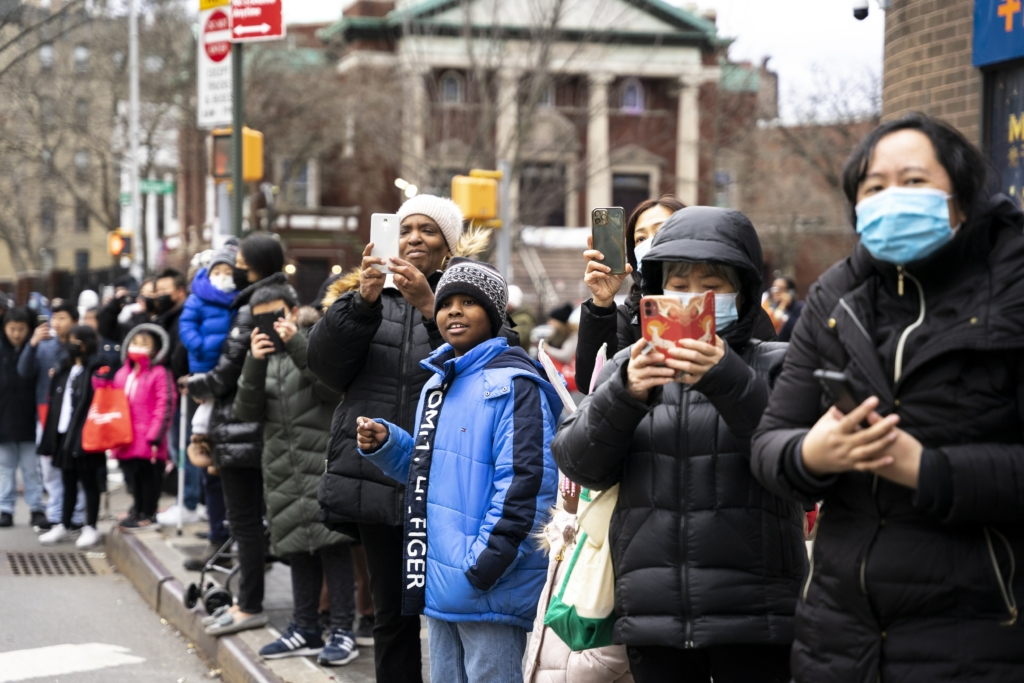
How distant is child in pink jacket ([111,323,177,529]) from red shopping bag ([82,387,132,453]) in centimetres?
10

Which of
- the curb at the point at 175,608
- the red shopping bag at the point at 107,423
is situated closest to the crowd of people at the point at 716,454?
the curb at the point at 175,608

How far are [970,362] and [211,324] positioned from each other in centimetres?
670

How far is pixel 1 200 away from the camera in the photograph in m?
34.2

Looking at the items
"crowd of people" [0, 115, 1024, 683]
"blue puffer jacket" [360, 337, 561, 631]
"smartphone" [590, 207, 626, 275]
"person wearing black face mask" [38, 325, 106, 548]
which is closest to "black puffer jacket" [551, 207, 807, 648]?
"crowd of people" [0, 115, 1024, 683]

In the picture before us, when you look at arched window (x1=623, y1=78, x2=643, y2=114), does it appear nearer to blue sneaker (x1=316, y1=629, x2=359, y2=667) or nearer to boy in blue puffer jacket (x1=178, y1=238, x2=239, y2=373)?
boy in blue puffer jacket (x1=178, y1=238, x2=239, y2=373)

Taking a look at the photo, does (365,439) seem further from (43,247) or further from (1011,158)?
(43,247)

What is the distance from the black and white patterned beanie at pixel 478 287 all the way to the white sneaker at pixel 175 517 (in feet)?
22.3

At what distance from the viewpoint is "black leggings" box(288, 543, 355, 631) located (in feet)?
22.1

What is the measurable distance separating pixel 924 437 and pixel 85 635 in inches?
266

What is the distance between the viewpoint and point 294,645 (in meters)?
6.72

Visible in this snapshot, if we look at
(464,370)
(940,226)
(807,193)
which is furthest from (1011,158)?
(807,193)

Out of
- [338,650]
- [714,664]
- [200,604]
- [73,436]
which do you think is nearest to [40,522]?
[73,436]

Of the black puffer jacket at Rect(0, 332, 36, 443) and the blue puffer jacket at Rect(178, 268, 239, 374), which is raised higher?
the blue puffer jacket at Rect(178, 268, 239, 374)

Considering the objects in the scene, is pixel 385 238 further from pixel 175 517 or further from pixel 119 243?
pixel 119 243
